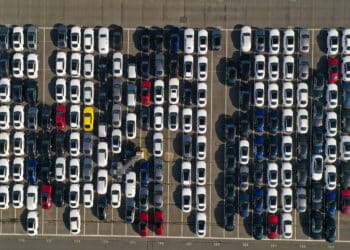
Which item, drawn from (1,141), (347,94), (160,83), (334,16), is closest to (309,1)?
(334,16)

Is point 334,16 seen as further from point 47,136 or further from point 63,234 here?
point 63,234

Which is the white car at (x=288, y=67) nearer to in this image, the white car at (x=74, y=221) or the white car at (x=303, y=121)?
the white car at (x=303, y=121)

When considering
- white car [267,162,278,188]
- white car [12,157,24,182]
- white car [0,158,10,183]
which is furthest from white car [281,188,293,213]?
white car [0,158,10,183]

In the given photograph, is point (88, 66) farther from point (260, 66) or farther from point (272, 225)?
point (272, 225)

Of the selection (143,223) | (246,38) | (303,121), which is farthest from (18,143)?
(303,121)

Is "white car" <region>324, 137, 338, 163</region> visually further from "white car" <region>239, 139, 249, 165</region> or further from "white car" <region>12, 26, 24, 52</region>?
"white car" <region>12, 26, 24, 52</region>

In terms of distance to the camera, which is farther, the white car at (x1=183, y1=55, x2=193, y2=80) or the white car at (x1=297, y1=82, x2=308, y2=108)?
the white car at (x1=183, y1=55, x2=193, y2=80)

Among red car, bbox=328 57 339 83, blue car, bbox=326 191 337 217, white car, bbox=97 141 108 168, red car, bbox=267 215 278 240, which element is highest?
red car, bbox=328 57 339 83
